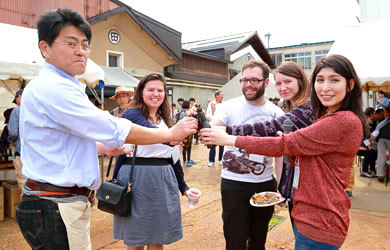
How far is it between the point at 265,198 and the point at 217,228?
2.28 metres

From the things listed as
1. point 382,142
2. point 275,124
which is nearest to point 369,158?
point 382,142

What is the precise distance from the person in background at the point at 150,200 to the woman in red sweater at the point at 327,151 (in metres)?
0.96

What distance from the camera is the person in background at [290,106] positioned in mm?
2299

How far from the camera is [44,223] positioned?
1.58 meters

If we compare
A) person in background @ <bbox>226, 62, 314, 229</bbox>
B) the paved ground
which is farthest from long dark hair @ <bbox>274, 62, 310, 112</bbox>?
the paved ground

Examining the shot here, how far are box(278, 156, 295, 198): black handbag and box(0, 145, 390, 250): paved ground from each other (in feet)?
6.32

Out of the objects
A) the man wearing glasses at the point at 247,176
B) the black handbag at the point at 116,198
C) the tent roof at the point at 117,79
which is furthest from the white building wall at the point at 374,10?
the black handbag at the point at 116,198

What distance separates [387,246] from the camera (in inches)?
148

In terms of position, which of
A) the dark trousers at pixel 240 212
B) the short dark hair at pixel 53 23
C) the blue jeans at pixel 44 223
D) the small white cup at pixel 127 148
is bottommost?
the dark trousers at pixel 240 212

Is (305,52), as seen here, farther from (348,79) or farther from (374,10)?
(348,79)

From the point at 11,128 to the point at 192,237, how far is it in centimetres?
386

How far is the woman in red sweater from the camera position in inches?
65.7

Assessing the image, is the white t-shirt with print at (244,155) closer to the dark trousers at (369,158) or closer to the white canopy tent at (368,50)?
the white canopy tent at (368,50)

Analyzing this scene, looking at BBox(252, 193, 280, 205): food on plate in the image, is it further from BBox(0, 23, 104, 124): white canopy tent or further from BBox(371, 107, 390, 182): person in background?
BBox(371, 107, 390, 182): person in background
